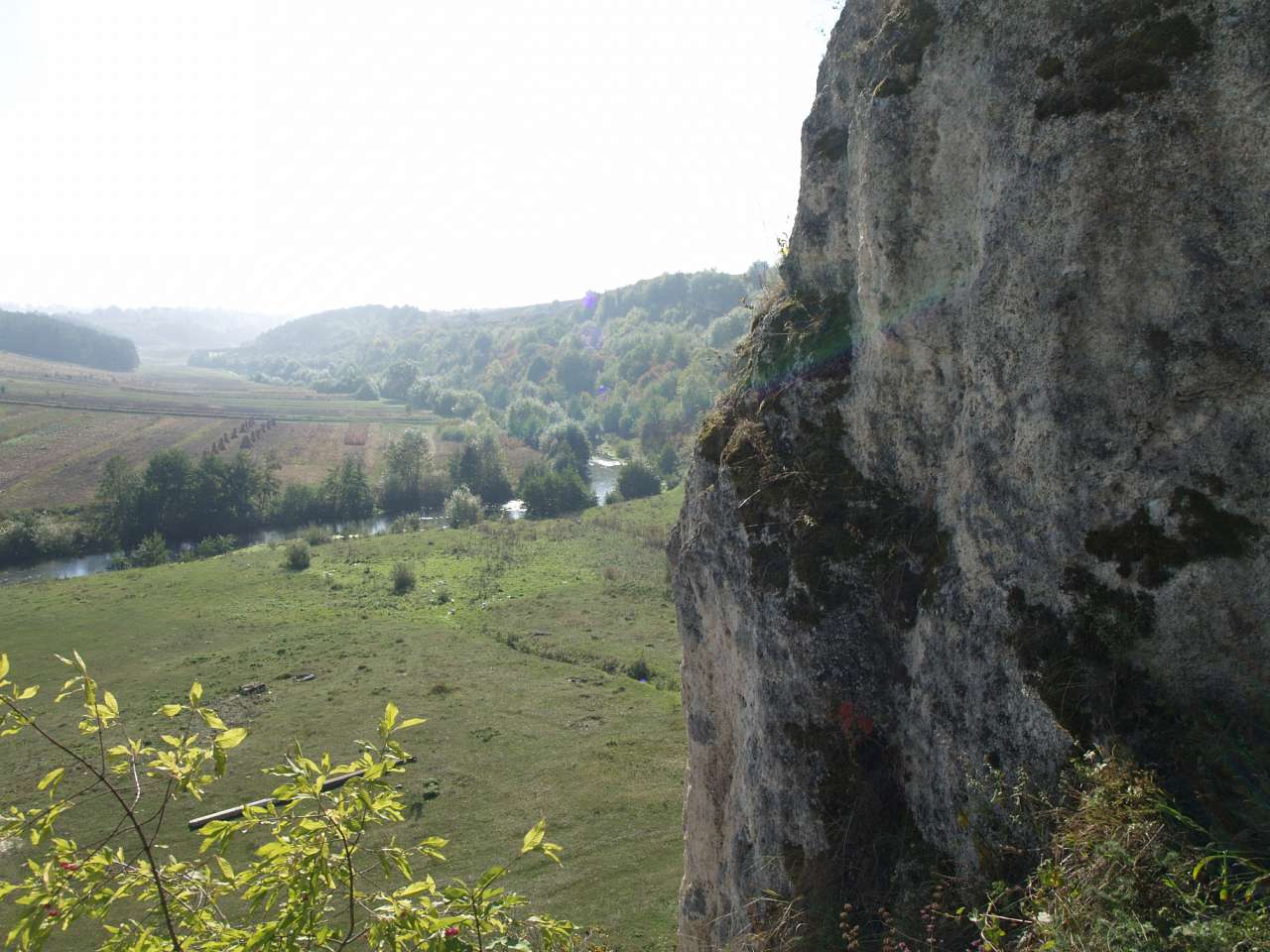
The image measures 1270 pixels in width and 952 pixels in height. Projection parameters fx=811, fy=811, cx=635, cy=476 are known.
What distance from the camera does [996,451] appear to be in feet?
30.2

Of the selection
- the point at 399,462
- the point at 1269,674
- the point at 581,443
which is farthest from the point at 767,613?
the point at 581,443

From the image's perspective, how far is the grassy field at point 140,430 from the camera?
95.9 m

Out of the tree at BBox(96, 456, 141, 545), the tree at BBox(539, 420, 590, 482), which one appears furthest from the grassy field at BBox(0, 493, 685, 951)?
the tree at BBox(539, 420, 590, 482)

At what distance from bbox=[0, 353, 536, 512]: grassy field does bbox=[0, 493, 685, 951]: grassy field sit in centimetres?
4131

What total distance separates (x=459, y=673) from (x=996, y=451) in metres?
36.8

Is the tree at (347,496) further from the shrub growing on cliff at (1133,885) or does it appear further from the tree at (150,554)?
the shrub growing on cliff at (1133,885)

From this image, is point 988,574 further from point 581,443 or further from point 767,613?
point 581,443

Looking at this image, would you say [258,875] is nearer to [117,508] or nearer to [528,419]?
[117,508]

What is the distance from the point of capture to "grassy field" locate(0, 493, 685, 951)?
25.9 meters

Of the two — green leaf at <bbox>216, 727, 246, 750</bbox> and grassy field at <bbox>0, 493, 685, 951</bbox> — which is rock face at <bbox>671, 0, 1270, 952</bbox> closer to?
green leaf at <bbox>216, 727, 246, 750</bbox>

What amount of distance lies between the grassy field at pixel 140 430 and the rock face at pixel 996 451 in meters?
94.8

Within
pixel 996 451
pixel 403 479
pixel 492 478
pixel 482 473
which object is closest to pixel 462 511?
pixel 403 479

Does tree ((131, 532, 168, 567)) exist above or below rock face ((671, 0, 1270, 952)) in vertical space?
below

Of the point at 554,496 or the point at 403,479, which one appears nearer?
the point at 554,496
